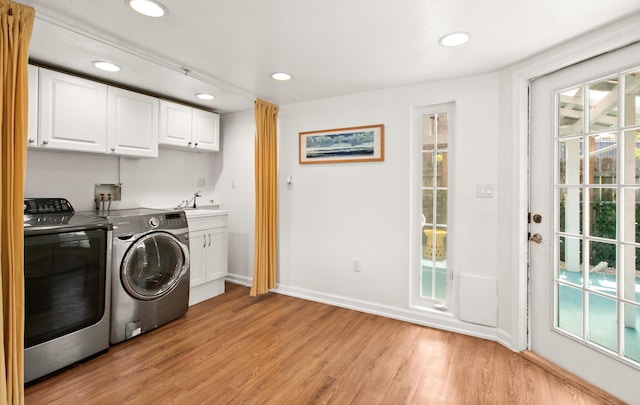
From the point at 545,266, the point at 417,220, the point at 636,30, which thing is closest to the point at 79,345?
the point at 417,220

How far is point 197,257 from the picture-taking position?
10.7ft

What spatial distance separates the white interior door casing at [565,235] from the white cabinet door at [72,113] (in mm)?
3533

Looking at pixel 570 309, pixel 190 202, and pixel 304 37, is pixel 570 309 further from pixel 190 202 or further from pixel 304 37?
pixel 190 202

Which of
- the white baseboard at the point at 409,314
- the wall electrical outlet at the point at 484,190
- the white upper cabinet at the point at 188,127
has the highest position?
the white upper cabinet at the point at 188,127

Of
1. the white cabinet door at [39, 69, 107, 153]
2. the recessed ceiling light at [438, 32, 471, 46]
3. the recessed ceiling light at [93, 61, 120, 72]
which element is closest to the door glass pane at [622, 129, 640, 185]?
the recessed ceiling light at [438, 32, 471, 46]

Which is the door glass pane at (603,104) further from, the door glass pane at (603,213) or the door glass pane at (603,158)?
the door glass pane at (603,213)

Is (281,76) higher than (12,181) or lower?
higher

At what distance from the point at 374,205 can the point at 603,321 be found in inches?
72.3

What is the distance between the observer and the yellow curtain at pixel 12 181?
5.16 ft

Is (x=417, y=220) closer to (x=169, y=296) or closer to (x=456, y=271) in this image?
(x=456, y=271)

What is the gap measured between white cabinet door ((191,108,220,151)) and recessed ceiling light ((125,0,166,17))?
1803 mm

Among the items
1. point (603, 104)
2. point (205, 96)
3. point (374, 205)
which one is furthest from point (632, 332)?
point (205, 96)

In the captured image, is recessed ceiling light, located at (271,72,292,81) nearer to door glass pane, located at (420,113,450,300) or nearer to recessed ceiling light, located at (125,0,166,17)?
recessed ceiling light, located at (125,0,166,17)

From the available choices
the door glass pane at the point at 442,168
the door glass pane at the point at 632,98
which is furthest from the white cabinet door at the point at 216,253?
the door glass pane at the point at 632,98
